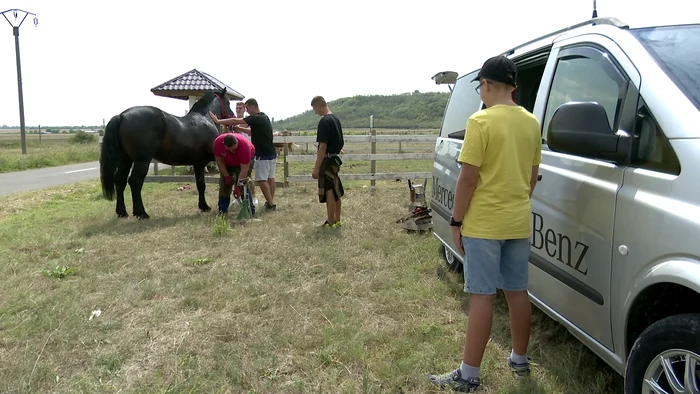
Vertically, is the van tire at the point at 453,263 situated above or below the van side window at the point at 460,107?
below

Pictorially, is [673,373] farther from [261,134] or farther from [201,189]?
[201,189]

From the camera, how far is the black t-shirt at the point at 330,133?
599 centimetres

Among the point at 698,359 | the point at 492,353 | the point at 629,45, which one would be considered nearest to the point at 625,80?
the point at 629,45

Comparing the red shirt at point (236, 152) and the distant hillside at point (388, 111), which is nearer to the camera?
the red shirt at point (236, 152)

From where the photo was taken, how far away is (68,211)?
8.05 meters

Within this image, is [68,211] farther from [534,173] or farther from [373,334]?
[534,173]

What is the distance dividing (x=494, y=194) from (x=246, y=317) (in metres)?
2.17

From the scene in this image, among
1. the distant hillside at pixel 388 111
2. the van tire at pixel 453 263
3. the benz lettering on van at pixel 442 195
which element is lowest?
the van tire at pixel 453 263

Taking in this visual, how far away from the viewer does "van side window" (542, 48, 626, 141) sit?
223 cm

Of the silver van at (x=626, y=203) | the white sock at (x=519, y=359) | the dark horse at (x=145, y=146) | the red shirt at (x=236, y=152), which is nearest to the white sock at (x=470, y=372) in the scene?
the white sock at (x=519, y=359)

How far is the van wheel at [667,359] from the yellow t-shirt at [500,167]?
0.69 m

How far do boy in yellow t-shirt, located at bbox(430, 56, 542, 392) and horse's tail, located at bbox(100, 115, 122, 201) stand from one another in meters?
6.24

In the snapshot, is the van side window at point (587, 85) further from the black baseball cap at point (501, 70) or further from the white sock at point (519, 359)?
the white sock at point (519, 359)

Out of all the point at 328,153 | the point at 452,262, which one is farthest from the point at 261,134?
the point at 452,262
